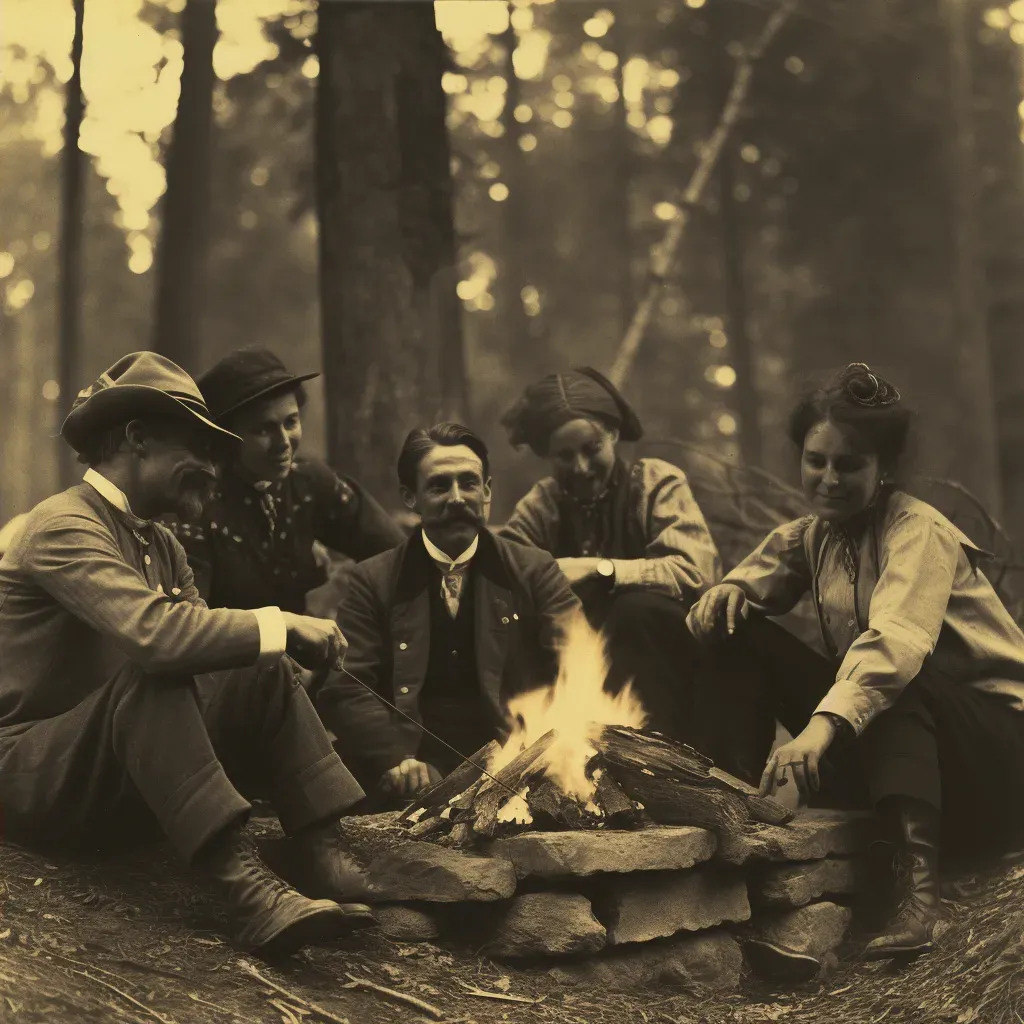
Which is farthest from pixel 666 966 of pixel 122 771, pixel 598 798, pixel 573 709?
pixel 122 771

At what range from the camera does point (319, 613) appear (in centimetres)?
628

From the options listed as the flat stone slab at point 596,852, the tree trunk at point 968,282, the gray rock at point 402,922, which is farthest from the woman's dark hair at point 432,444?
the tree trunk at point 968,282

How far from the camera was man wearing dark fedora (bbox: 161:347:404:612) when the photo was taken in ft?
15.8

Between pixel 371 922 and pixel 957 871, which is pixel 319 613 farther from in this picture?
pixel 957 871

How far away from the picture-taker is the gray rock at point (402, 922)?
376 centimetres

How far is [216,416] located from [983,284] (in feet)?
15.1

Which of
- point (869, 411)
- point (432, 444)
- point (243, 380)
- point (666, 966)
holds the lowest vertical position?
point (666, 966)

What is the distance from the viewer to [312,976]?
3.54 meters

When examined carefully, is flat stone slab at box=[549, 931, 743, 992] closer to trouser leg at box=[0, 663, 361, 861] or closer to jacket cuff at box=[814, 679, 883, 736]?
jacket cuff at box=[814, 679, 883, 736]

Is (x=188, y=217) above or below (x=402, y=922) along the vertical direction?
above

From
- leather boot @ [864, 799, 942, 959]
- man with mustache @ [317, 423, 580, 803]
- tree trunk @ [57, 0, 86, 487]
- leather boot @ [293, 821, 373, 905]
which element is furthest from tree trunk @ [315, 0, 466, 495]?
leather boot @ [864, 799, 942, 959]

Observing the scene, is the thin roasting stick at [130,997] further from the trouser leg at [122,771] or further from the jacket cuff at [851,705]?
the jacket cuff at [851,705]

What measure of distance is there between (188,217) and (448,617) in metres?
2.99

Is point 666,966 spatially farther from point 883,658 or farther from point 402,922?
point 883,658
